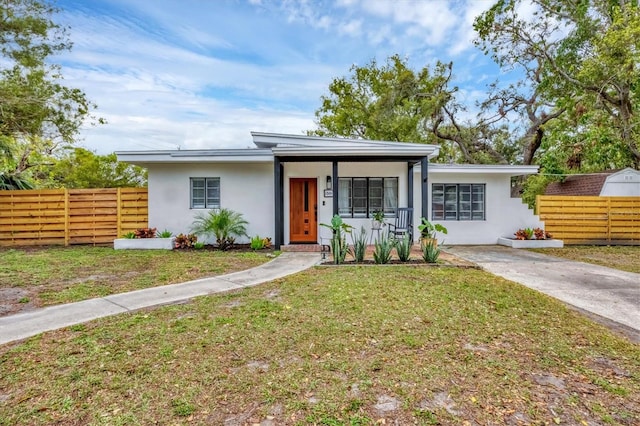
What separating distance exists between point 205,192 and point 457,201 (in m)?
8.43

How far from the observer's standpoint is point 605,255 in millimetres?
9328

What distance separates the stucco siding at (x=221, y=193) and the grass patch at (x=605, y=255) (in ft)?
28.2

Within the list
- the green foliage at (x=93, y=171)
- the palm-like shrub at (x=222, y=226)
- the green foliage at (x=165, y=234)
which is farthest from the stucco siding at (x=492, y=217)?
the green foliage at (x=93, y=171)

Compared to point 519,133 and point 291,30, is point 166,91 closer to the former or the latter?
point 291,30

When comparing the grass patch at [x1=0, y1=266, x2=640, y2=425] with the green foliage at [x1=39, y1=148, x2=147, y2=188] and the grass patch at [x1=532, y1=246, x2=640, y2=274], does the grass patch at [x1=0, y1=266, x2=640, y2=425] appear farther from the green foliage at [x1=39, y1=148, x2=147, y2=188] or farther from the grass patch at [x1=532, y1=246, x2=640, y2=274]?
the green foliage at [x1=39, y1=148, x2=147, y2=188]

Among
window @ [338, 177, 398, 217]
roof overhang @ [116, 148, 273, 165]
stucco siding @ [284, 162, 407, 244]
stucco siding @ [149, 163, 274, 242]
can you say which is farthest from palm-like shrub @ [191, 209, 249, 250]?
window @ [338, 177, 398, 217]

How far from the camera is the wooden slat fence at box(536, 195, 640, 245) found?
11.4 m

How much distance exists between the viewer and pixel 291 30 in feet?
43.2

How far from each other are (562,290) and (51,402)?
6718 millimetres

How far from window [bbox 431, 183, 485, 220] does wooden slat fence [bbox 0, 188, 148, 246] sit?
31.6 ft

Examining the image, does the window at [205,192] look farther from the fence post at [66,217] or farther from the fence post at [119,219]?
the fence post at [66,217]

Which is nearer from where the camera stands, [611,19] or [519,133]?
[611,19]

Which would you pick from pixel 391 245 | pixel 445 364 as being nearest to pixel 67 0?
pixel 391 245

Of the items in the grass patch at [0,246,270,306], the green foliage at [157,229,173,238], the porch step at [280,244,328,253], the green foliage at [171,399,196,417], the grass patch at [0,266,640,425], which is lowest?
the green foliage at [171,399,196,417]
